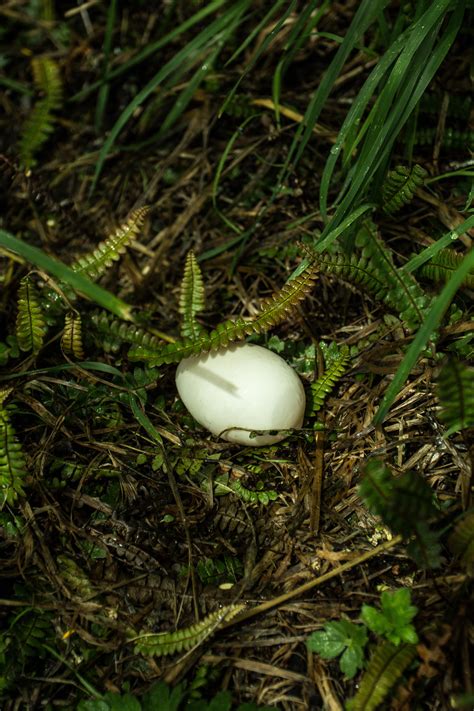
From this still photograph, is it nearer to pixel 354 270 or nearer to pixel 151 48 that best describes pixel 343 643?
pixel 354 270

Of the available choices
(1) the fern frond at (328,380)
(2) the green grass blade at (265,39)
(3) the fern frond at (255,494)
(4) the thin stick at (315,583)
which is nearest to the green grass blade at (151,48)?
(2) the green grass blade at (265,39)

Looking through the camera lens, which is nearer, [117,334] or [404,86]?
[404,86]

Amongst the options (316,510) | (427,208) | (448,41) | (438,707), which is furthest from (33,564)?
(448,41)

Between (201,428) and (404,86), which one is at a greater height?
(404,86)

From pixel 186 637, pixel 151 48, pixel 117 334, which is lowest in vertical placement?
pixel 186 637

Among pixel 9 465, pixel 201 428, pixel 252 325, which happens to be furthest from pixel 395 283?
pixel 9 465

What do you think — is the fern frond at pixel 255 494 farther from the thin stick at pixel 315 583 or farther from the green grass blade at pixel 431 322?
the green grass blade at pixel 431 322

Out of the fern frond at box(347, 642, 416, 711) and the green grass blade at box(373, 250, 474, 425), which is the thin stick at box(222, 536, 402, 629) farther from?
the green grass blade at box(373, 250, 474, 425)

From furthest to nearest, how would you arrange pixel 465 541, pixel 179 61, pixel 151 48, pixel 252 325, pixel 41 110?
1. pixel 41 110
2. pixel 151 48
3. pixel 179 61
4. pixel 252 325
5. pixel 465 541
